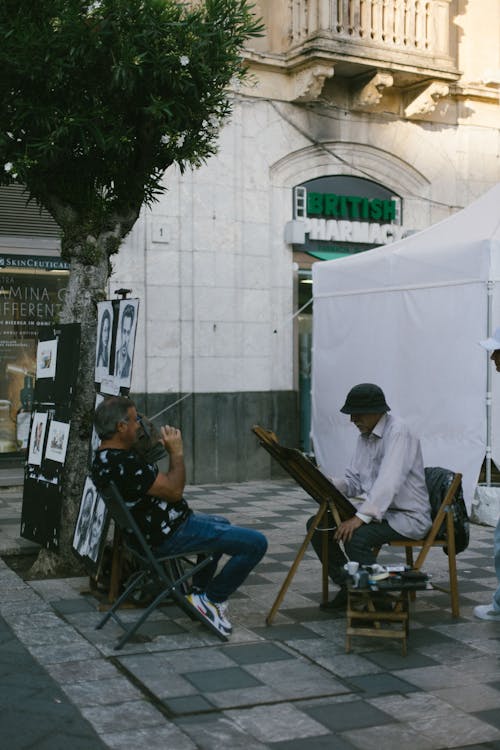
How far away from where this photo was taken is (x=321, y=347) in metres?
11.9

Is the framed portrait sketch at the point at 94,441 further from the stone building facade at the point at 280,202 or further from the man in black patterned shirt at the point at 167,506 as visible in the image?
the stone building facade at the point at 280,202

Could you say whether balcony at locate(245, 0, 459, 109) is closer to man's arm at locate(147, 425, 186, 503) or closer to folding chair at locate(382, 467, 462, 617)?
folding chair at locate(382, 467, 462, 617)

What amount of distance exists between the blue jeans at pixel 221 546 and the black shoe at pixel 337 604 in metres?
0.82

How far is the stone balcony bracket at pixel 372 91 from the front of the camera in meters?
13.6

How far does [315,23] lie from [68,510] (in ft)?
28.3

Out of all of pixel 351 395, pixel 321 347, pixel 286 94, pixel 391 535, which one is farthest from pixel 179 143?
pixel 286 94

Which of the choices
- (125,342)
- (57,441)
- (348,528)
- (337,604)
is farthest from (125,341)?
(337,604)

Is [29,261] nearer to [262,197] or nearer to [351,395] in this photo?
[262,197]

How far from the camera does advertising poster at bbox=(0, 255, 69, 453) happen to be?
41.3ft

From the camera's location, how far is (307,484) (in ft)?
18.9

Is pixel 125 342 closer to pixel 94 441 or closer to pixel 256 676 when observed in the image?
pixel 94 441

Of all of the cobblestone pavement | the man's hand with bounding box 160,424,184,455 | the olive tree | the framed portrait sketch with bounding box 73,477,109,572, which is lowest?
the cobblestone pavement

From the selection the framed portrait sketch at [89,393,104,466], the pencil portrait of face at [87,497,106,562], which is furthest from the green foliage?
the pencil portrait of face at [87,497,106,562]

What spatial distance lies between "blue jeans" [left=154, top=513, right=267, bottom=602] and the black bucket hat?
944 mm
